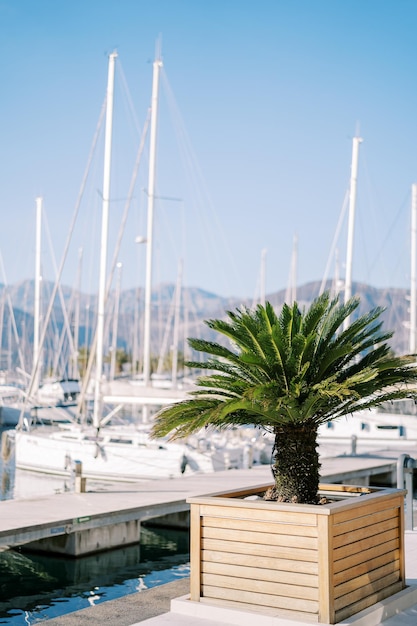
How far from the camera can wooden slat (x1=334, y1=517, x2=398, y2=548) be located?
7.75 metres

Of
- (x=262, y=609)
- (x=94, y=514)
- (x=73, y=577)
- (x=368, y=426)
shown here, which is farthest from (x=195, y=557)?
(x=368, y=426)

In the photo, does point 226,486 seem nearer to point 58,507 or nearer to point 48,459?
point 58,507

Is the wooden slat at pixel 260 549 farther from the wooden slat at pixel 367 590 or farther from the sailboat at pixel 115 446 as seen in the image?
the sailboat at pixel 115 446

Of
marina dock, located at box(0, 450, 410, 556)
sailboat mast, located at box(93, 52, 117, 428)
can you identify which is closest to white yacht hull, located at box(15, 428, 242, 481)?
sailboat mast, located at box(93, 52, 117, 428)

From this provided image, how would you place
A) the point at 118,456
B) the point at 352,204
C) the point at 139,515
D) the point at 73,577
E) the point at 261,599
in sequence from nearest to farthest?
the point at 261,599, the point at 73,577, the point at 139,515, the point at 118,456, the point at 352,204

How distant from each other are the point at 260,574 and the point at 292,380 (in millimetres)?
1943

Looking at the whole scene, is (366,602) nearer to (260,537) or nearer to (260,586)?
(260,586)

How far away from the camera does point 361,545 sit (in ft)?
26.6

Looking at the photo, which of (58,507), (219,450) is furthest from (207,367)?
(219,450)

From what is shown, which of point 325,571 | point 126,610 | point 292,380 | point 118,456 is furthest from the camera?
point 118,456

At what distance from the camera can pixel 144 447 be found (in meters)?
26.9

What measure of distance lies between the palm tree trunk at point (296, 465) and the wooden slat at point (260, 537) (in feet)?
2.17

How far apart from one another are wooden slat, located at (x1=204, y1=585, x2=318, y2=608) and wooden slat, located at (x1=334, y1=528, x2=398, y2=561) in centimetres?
50

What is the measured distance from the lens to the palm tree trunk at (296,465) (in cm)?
847
